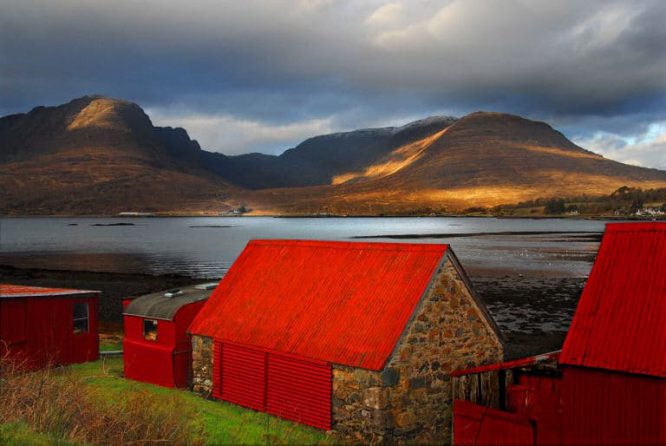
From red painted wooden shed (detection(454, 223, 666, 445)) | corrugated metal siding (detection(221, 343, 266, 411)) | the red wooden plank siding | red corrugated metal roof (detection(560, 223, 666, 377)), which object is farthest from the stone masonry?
the red wooden plank siding

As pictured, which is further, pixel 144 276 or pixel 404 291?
pixel 144 276

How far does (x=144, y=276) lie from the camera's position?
71.7m

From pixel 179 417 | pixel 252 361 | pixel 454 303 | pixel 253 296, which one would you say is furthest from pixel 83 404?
pixel 454 303

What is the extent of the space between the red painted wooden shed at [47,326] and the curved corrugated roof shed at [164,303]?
12.2 feet

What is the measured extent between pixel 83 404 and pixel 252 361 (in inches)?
238

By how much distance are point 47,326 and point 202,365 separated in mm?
9058

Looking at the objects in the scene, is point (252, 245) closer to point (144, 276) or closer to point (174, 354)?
point (174, 354)

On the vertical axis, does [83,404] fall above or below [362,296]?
below

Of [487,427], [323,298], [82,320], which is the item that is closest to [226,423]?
[323,298]

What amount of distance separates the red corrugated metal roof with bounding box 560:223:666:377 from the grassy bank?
753cm

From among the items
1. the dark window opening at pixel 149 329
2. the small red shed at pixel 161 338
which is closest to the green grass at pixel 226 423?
the small red shed at pixel 161 338

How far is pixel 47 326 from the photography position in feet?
86.4

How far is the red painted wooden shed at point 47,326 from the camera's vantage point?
2489 cm

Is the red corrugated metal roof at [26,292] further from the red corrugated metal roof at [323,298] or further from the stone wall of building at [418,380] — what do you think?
the stone wall of building at [418,380]
